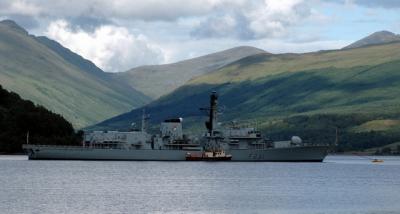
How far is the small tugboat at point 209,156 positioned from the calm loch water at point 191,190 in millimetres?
18395

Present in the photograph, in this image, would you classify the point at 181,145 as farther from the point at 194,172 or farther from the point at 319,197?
the point at 319,197

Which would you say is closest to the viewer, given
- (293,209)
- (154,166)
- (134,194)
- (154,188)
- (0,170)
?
(293,209)

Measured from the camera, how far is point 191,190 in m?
117

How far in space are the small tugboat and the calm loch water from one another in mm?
18395

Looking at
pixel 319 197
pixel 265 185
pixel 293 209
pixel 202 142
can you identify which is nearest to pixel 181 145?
pixel 202 142

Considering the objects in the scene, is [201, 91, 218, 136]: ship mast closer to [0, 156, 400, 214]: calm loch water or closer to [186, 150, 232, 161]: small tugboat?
[186, 150, 232, 161]: small tugboat

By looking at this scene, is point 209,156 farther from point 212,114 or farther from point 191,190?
point 191,190

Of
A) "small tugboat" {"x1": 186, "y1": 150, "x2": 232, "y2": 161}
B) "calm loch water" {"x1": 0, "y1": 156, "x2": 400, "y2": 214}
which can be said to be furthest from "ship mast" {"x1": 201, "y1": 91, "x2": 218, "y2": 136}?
"calm loch water" {"x1": 0, "y1": 156, "x2": 400, "y2": 214}

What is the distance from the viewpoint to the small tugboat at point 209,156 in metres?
195

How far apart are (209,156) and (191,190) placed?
78492 millimetres

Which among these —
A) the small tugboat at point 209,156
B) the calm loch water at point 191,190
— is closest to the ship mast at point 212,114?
the small tugboat at point 209,156

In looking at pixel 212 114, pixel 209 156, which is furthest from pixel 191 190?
pixel 212 114

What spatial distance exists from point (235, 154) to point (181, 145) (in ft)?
36.6

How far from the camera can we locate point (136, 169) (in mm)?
165250
